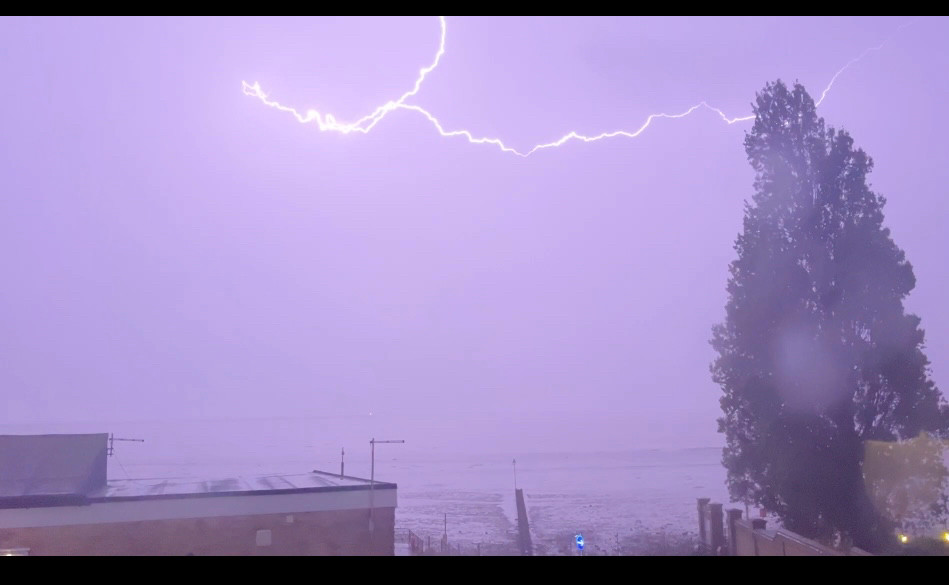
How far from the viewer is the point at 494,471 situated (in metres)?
25.4

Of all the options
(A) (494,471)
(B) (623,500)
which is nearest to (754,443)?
(B) (623,500)

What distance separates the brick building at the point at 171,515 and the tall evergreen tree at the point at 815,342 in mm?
5526

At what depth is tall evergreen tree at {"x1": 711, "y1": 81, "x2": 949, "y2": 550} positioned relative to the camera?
387 inches

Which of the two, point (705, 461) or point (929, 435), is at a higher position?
point (929, 435)

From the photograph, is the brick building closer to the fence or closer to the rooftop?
the rooftop

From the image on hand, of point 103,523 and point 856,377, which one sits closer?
point 103,523

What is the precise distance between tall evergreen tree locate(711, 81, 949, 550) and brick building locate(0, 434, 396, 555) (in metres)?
5.53

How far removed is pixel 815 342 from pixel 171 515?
9186 mm

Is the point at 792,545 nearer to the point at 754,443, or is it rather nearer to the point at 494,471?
the point at 754,443

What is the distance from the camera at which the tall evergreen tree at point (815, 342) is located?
984cm

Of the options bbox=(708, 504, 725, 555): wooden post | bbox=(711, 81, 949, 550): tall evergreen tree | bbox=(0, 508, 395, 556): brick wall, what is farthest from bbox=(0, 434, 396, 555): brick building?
bbox=(711, 81, 949, 550): tall evergreen tree

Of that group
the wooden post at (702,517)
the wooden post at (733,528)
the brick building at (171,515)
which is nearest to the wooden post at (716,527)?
the wooden post at (702,517)

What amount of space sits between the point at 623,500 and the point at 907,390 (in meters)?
8.73

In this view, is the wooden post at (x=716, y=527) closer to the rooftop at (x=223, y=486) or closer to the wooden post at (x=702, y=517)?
the wooden post at (x=702, y=517)
